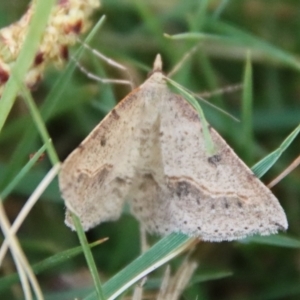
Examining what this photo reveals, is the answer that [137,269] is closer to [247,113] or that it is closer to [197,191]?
[197,191]

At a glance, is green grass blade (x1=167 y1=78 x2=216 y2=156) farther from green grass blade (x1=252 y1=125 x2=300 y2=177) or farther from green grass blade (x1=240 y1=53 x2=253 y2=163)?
green grass blade (x1=240 y1=53 x2=253 y2=163)

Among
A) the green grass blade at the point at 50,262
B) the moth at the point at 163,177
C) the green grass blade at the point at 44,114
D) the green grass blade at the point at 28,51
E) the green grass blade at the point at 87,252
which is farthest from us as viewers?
the green grass blade at the point at 44,114

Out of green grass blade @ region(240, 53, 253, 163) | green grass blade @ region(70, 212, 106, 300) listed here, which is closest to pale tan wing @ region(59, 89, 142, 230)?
green grass blade @ region(70, 212, 106, 300)

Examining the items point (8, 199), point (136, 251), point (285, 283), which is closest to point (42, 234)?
point (8, 199)

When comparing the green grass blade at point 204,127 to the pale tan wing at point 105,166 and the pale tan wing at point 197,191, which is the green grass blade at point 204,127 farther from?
the pale tan wing at point 105,166

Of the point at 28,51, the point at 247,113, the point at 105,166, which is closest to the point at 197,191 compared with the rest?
the point at 105,166

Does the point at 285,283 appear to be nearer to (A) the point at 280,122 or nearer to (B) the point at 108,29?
(A) the point at 280,122

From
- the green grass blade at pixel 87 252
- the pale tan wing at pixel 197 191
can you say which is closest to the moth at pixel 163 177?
the pale tan wing at pixel 197 191
